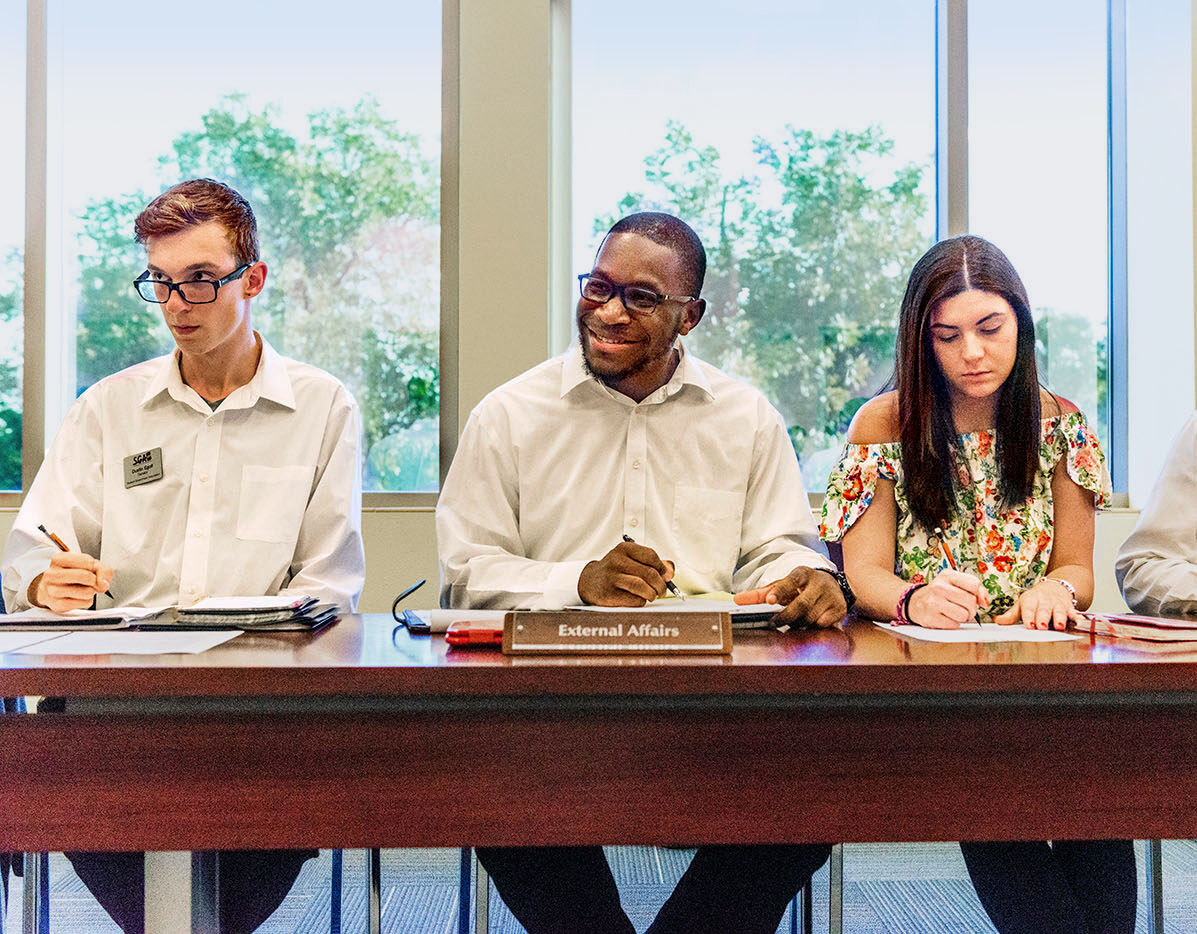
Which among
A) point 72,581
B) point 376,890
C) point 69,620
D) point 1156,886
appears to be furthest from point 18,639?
point 1156,886

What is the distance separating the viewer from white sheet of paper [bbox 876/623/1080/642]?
1.37 metres

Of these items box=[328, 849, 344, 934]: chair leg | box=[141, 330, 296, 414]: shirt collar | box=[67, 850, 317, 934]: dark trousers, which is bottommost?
box=[328, 849, 344, 934]: chair leg

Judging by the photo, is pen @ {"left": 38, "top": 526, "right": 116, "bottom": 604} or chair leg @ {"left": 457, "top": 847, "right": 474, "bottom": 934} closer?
pen @ {"left": 38, "top": 526, "right": 116, "bottom": 604}

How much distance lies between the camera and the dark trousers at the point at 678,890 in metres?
1.44

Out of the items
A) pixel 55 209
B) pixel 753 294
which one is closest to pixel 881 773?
pixel 753 294

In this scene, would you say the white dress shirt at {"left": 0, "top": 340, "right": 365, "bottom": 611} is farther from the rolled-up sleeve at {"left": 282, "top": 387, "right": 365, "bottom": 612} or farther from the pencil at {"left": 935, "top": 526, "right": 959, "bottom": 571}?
the pencil at {"left": 935, "top": 526, "right": 959, "bottom": 571}

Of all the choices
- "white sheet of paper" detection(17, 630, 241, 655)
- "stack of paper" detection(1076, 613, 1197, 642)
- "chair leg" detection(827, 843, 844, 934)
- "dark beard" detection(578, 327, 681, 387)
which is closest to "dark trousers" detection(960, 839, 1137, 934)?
"chair leg" detection(827, 843, 844, 934)

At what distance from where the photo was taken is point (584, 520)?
2.07 metres

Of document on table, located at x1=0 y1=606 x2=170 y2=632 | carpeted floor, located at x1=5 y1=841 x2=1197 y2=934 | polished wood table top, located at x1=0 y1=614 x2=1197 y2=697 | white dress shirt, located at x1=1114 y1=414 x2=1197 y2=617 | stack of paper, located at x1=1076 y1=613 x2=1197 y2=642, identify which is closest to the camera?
polished wood table top, located at x1=0 y1=614 x2=1197 y2=697

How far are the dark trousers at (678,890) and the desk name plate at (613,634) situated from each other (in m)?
0.42

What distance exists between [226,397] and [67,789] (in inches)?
46.2

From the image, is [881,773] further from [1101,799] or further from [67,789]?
[67,789]

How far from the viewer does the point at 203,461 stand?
208 cm

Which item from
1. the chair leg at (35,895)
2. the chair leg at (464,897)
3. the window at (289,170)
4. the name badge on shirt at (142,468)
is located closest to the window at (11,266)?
the window at (289,170)
